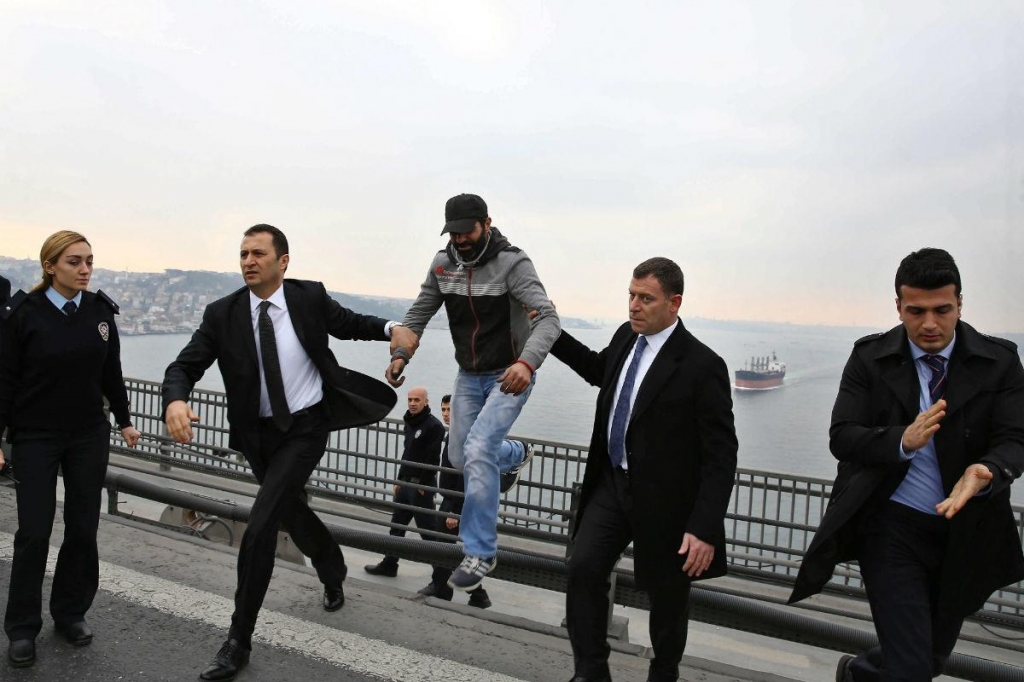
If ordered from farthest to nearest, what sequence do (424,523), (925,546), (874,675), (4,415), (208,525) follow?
(424,523), (208,525), (4,415), (874,675), (925,546)

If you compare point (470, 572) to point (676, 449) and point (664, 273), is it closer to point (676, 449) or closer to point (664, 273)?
point (676, 449)

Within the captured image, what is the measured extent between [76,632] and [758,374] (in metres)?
30.8

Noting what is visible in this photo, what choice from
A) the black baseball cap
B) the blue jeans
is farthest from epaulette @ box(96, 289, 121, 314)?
the blue jeans

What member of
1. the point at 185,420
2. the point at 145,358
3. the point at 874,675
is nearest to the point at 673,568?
the point at 874,675

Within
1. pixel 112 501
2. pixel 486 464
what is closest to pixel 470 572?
pixel 486 464

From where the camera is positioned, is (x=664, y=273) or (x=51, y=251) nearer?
(x=664, y=273)

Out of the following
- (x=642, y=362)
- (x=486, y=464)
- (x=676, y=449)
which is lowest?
(x=486, y=464)

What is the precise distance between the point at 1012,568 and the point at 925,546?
33cm

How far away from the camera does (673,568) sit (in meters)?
3.69

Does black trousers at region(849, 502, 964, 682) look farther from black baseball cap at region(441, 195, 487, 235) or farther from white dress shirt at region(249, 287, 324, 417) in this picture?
white dress shirt at region(249, 287, 324, 417)

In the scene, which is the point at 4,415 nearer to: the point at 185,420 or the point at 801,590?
the point at 185,420

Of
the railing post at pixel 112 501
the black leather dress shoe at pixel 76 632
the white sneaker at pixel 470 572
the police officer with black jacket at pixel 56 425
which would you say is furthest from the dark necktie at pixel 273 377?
the railing post at pixel 112 501

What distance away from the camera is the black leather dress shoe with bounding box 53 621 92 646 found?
13.6 feet

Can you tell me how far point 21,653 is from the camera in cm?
388
